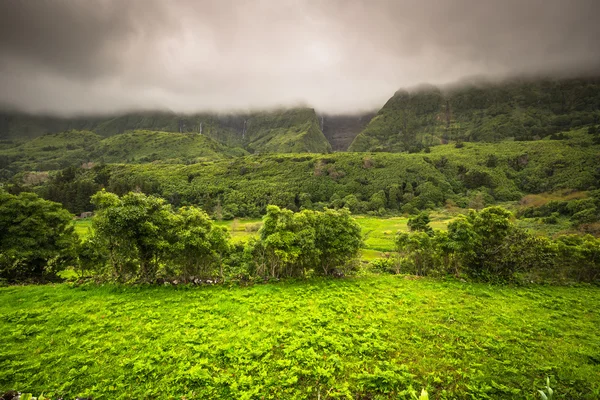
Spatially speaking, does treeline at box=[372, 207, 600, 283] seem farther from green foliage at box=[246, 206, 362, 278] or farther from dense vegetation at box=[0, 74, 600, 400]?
green foliage at box=[246, 206, 362, 278]

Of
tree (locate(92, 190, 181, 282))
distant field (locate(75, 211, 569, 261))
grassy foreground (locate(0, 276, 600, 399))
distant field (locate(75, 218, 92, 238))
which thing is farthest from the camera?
distant field (locate(75, 218, 92, 238))

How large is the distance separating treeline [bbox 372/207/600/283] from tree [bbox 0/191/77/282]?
1608 inches

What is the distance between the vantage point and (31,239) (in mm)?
27188

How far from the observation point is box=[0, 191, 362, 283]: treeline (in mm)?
23266

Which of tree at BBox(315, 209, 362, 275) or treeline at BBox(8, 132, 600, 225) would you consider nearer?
tree at BBox(315, 209, 362, 275)

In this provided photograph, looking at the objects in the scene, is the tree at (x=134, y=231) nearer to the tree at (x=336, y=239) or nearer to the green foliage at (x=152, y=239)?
the green foliage at (x=152, y=239)

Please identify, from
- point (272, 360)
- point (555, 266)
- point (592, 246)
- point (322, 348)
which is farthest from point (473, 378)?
point (592, 246)

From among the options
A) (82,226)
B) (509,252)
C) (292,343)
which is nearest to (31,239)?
(292,343)

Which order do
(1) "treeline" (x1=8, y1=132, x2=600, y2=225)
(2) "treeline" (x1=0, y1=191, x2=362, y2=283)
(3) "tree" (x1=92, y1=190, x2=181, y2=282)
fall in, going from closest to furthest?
(3) "tree" (x1=92, y1=190, x2=181, y2=282)
(2) "treeline" (x1=0, y1=191, x2=362, y2=283)
(1) "treeline" (x1=8, y1=132, x2=600, y2=225)

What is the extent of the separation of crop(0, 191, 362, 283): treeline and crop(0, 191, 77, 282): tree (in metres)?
0.07

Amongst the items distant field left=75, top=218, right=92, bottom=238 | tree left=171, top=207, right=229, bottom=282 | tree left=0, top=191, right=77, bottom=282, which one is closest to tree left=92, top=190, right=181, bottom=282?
tree left=171, top=207, right=229, bottom=282

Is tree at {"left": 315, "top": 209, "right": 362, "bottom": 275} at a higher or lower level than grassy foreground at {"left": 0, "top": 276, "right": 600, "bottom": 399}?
higher

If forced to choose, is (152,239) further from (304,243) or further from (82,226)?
(82,226)

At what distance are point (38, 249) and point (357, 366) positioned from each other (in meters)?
33.2
